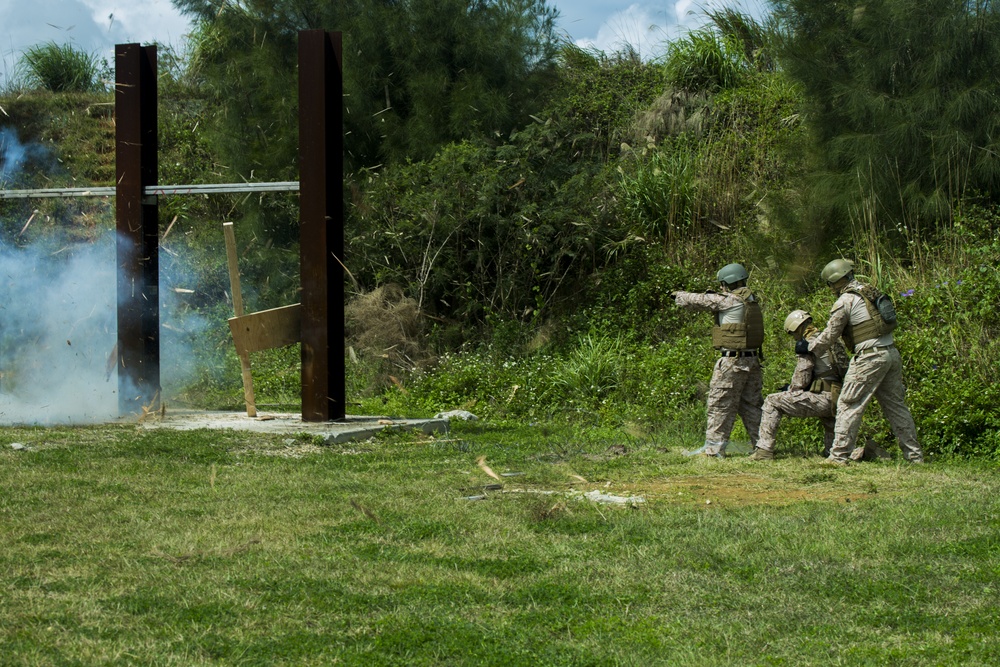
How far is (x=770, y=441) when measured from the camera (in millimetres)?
10078

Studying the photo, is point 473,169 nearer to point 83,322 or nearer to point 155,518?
point 83,322

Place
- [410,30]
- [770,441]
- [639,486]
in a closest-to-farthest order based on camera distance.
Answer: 1. [639,486]
2. [770,441]
3. [410,30]

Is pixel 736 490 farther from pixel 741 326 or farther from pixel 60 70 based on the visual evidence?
pixel 60 70

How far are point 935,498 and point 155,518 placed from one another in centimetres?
546

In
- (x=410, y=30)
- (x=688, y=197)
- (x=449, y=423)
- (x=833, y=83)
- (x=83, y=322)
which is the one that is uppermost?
(x=410, y=30)

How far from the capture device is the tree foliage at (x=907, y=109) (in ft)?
44.2

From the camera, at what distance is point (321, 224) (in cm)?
1130

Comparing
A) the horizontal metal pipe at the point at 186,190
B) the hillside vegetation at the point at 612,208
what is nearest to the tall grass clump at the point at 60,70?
the hillside vegetation at the point at 612,208

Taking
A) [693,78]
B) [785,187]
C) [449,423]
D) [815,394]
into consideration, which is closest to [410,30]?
[693,78]

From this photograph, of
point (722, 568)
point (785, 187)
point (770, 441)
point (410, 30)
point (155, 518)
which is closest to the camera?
point (722, 568)

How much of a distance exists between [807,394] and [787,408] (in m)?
0.23

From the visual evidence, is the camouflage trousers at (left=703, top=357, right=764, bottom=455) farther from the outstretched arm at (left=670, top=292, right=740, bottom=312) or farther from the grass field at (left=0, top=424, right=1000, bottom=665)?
the grass field at (left=0, top=424, right=1000, bottom=665)

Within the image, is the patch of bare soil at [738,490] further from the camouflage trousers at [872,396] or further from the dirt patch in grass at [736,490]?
the camouflage trousers at [872,396]

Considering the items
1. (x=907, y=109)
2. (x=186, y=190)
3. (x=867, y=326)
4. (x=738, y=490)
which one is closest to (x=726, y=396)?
(x=867, y=326)
